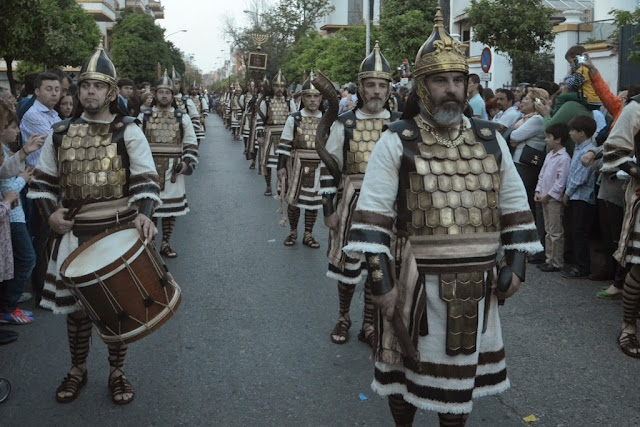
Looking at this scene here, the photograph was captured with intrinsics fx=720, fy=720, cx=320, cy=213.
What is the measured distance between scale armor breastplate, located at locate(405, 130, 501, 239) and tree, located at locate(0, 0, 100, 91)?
40.7 feet

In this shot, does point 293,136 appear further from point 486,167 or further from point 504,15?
point 504,15

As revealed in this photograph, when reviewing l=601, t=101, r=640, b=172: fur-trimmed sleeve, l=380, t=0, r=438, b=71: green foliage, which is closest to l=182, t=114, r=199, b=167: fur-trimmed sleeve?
l=601, t=101, r=640, b=172: fur-trimmed sleeve

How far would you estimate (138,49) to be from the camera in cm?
5169

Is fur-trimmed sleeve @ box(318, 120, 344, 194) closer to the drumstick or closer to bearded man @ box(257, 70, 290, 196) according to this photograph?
the drumstick

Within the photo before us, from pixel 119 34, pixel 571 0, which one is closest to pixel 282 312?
pixel 571 0

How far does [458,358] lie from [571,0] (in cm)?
4534

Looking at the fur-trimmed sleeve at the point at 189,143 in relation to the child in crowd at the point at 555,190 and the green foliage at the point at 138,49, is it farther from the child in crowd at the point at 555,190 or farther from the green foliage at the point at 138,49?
the green foliage at the point at 138,49

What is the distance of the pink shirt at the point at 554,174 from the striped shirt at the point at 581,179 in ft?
0.61

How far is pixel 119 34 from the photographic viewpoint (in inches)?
2199

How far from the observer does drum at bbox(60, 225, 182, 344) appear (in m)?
4.14

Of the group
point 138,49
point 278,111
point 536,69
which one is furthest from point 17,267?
point 138,49

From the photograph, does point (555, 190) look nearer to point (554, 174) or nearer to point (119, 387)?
point (554, 174)

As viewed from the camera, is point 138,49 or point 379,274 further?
point 138,49

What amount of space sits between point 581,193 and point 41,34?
55.0ft
